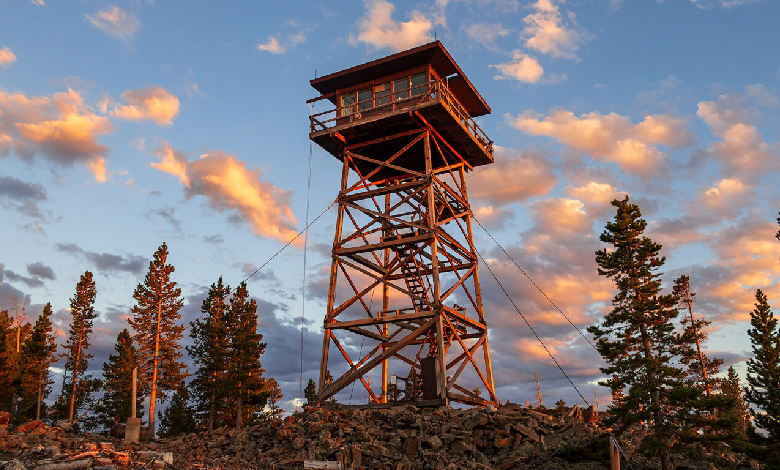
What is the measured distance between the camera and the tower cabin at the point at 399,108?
27.4 metres

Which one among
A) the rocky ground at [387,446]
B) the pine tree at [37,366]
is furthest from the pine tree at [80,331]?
the rocky ground at [387,446]

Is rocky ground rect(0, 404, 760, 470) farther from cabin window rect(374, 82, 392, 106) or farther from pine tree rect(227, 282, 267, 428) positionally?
pine tree rect(227, 282, 267, 428)

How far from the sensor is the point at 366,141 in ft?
96.5

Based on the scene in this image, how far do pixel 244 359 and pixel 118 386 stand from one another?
16.1m

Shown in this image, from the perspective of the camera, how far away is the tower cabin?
1080 inches

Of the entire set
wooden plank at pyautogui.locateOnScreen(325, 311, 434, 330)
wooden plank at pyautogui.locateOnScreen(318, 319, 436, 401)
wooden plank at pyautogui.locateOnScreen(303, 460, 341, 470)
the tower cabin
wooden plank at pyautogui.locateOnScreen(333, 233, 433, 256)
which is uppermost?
the tower cabin

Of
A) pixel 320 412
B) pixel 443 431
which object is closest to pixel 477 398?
pixel 443 431

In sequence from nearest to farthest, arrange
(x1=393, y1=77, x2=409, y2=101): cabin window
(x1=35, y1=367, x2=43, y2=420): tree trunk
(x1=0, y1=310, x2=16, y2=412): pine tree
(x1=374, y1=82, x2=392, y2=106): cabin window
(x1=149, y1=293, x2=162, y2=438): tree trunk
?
1. (x1=393, y1=77, x2=409, y2=101): cabin window
2. (x1=374, y1=82, x2=392, y2=106): cabin window
3. (x1=149, y1=293, x2=162, y2=438): tree trunk
4. (x1=0, y1=310, x2=16, y2=412): pine tree
5. (x1=35, y1=367, x2=43, y2=420): tree trunk

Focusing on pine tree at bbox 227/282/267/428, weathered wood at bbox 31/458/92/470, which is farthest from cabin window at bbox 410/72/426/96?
pine tree at bbox 227/282/267/428

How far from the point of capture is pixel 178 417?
2205 inches

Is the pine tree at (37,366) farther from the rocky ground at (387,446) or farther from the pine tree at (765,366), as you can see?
the pine tree at (765,366)

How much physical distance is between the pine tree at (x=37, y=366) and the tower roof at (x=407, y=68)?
46.2m

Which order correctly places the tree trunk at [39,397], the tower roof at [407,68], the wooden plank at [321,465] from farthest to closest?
the tree trunk at [39,397] < the tower roof at [407,68] < the wooden plank at [321,465]

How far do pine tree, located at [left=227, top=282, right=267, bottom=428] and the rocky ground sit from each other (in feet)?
82.8
